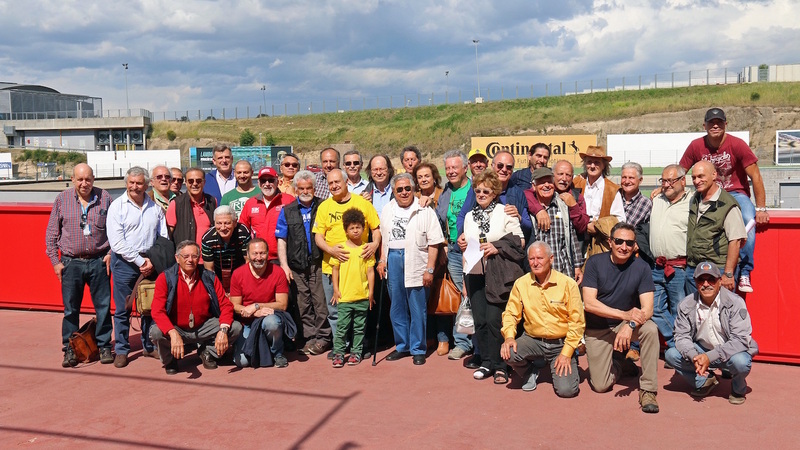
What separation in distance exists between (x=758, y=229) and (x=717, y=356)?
1.72m

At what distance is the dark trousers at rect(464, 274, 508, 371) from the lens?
588 cm

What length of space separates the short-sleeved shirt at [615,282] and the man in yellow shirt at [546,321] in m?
0.21

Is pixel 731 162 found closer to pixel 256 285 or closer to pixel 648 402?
pixel 648 402

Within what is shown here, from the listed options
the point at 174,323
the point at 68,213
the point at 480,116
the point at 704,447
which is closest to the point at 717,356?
the point at 704,447

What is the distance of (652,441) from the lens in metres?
4.51

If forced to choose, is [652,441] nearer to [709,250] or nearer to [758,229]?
[709,250]

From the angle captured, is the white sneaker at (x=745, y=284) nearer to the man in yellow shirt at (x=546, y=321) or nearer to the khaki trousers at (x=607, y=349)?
the khaki trousers at (x=607, y=349)

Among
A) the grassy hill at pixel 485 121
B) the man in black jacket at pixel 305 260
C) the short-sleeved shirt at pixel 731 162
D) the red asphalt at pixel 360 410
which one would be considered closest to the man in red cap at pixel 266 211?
the man in black jacket at pixel 305 260

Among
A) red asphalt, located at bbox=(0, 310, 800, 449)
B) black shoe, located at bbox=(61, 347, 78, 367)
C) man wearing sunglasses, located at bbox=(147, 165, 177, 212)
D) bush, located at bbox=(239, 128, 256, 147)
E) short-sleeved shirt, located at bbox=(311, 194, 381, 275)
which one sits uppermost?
bush, located at bbox=(239, 128, 256, 147)

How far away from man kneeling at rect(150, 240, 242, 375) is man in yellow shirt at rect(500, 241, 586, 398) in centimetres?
260

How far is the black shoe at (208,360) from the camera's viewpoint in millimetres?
6309

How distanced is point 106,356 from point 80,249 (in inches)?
43.4

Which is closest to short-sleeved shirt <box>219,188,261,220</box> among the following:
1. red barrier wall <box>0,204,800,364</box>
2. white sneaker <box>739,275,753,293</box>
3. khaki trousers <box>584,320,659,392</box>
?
khaki trousers <box>584,320,659,392</box>

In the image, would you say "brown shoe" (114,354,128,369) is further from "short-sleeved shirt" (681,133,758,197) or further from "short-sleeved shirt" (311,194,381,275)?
"short-sleeved shirt" (681,133,758,197)
